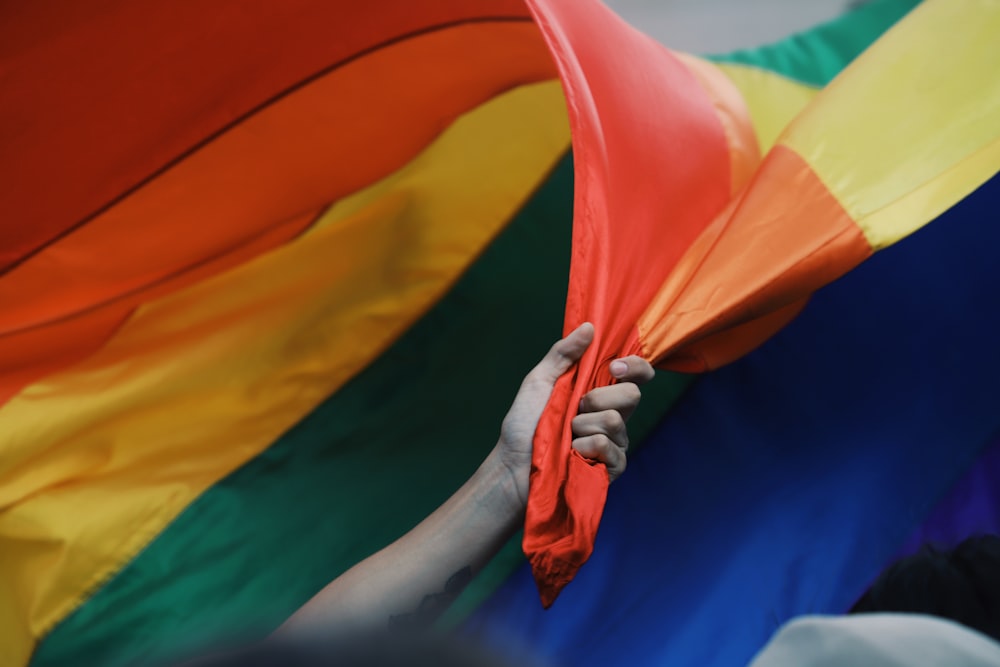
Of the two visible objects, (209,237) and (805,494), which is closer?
(805,494)

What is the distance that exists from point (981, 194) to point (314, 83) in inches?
32.8

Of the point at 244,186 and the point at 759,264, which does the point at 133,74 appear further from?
the point at 759,264

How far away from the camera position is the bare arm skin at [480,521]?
737 millimetres

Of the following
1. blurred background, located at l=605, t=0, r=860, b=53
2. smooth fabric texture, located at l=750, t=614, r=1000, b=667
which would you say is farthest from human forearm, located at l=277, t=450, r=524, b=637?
blurred background, located at l=605, t=0, r=860, b=53

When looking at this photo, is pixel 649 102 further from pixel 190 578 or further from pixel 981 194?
pixel 190 578

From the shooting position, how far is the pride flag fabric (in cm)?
92

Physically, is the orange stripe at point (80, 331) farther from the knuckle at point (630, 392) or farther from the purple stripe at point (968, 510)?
the purple stripe at point (968, 510)

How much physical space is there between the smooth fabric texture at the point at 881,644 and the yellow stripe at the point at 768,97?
0.68 m

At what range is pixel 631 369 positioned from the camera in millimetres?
750

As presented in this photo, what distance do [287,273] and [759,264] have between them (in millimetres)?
668

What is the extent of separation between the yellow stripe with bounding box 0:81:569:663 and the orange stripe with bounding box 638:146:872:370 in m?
0.47

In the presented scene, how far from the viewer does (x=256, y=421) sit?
109cm

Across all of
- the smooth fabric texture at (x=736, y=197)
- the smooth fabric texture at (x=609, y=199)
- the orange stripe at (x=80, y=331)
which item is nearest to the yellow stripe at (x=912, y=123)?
the smooth fabric texture at (x=736, y=197)

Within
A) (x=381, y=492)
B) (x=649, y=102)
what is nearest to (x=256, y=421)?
(x=381, y=492)
